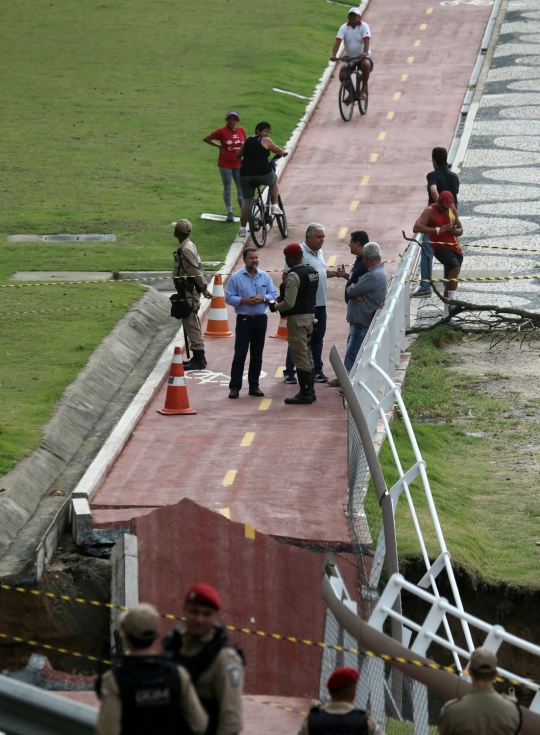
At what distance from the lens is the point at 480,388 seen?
1808cm

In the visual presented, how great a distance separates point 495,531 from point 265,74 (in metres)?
24.0

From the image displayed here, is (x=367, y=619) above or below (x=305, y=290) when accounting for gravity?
below

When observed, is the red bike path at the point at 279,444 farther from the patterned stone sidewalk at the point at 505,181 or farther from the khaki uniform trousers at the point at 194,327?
the patterned stone sidewalk at the point at 505,181

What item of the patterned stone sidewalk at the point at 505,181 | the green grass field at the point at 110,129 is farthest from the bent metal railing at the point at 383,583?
the patterned stone sidewalk at the point at 505,181

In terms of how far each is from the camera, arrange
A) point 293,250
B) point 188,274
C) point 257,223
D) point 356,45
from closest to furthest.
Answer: point 293,250 < point 188,274 < point 257,223 < point 356,45

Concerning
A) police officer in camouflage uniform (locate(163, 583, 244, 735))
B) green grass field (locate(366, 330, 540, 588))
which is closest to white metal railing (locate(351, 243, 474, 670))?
green grass field (locate(366, 330, 540, 588))

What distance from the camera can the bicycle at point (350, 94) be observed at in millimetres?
29925

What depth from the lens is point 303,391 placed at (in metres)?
16.1

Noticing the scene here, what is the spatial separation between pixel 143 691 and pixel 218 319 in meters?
13.4

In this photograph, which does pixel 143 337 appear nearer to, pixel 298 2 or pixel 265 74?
pixel 265 74

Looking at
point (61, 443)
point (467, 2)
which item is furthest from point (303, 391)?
point (467, 2)

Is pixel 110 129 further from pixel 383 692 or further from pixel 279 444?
pixel 383 692

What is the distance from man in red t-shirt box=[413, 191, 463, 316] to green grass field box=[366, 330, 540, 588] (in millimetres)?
1240

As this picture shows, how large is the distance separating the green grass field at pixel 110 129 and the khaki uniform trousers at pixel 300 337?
2.81 m
